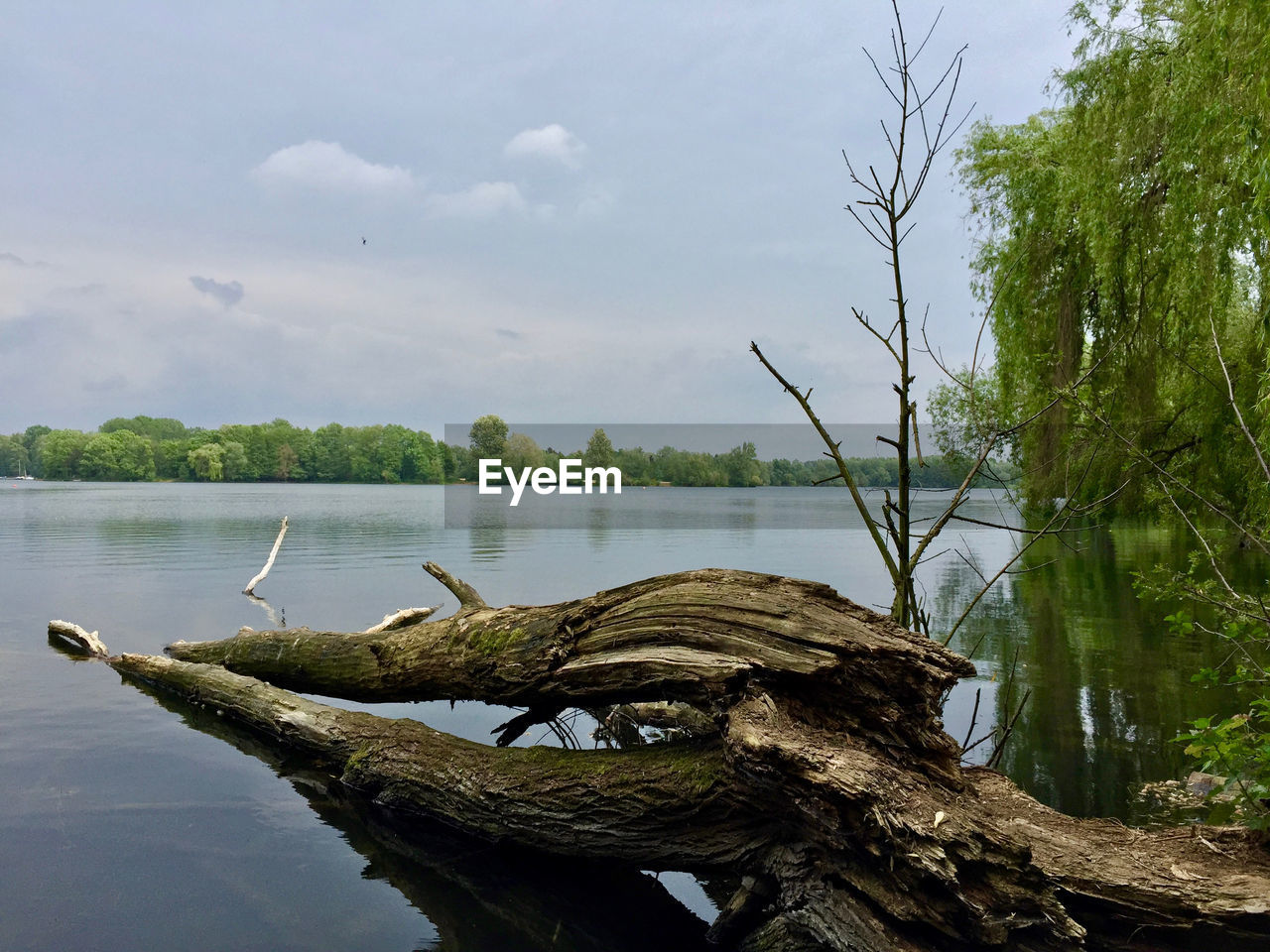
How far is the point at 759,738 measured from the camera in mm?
3096

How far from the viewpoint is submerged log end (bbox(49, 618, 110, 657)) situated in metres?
9.24

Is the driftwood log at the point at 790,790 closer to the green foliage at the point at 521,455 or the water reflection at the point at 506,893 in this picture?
the water reflection at the point at 506,893

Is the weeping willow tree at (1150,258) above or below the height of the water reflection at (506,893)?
above

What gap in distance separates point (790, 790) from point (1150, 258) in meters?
9.94

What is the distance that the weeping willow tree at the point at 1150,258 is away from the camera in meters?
7.96

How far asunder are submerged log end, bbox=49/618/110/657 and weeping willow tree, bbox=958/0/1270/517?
9.69 m

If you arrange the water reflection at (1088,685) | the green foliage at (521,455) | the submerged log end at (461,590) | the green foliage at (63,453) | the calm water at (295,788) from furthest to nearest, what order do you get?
the green foliage at (63,453) → the green foliage at (521,455) → the water reflection at (1088,685) → the submerged log end at (461,590) → the calm water at (295,788)

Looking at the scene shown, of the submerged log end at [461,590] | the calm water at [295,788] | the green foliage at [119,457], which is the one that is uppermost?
the green foliage at [119,457]

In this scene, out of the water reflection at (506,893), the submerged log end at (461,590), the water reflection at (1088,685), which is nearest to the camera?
the water reflection at (506,893)

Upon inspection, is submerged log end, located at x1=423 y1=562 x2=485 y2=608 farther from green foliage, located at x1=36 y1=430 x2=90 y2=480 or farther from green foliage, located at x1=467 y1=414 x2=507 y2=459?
green foliage, located at x1=36 y1=430 x2=90 y2=480

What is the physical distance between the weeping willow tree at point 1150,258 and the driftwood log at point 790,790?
3942 millimetres

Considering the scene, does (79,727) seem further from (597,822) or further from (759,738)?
(759,738)

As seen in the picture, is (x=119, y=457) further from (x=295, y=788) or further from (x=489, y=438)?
(x=295, y=788)

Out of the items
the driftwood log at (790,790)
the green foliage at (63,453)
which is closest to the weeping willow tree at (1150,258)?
the driftwood log at (790,790)
